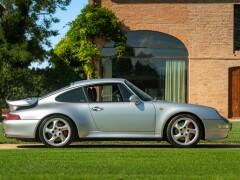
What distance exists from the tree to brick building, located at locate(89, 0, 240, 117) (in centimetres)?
583

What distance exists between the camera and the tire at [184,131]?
10938 millimetres

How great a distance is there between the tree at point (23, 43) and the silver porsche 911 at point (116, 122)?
1726 centimetres

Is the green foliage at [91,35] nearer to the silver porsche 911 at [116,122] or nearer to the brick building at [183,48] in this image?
the brick building at [183,48]

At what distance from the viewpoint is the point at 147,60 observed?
26.8 metres

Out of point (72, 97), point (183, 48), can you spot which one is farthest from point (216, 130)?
point (183, 48)

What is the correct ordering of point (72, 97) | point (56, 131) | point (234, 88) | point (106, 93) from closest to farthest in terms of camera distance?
point (56, 131) → point (72, 97) → point (106, 93) → point (234, 88)

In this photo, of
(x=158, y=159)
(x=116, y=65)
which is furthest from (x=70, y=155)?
(x=116, y=65)

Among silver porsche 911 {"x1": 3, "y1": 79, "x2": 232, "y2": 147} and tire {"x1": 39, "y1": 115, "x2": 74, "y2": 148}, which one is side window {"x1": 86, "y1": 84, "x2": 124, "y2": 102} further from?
tire {"x1": 39, "y1": 115, "x2": 74, "y2": 148}

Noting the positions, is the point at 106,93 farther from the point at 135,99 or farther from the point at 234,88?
the point at 234,88

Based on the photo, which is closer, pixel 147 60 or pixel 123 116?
pixel 123 116

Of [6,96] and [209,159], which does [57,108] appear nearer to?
[209,159]

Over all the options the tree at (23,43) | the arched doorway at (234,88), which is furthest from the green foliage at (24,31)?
the arched doorway at (234,88)

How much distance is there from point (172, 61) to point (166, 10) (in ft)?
7.15

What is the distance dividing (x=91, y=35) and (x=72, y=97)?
15656 millimetres
